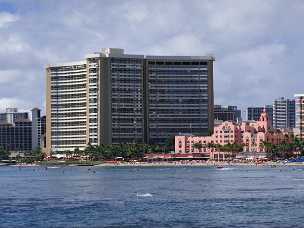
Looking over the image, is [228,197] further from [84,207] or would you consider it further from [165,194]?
[84,207]

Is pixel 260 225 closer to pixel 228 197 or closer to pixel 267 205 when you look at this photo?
pixel 267 205

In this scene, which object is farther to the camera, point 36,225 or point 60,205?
point 60,205

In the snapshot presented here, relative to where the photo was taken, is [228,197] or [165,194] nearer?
[228,197]

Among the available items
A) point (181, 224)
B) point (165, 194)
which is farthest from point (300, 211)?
point (165, 194)

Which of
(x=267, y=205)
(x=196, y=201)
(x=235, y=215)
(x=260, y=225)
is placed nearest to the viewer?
(x=260, y=225)

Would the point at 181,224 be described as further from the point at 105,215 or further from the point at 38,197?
the point at 38,197

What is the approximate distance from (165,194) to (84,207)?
2543 cm

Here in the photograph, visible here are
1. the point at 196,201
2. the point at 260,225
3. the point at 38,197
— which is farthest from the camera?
the point at 38,197

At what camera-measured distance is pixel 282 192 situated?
127062 millimetres

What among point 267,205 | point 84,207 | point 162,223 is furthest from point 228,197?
point 162,223

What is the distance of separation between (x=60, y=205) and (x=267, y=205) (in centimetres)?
2608

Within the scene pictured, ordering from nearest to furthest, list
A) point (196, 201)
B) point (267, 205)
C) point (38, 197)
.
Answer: point (267, 205)
point (196, 201)
point (38, 197)

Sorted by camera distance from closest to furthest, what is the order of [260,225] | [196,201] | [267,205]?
[260,225]
[267,205]
[196,201]

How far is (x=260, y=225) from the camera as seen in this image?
8256 centimetres
